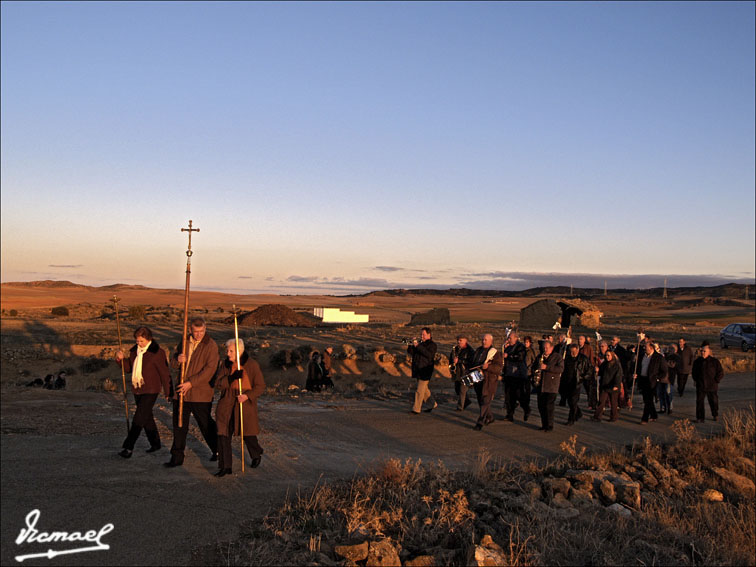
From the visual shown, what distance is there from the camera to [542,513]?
834cm

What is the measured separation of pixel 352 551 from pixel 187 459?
383cm

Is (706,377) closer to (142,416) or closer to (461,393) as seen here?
(461,393)

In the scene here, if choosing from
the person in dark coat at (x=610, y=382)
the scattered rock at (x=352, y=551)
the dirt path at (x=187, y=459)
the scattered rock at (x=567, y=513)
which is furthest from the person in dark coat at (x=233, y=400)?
the person in dark coat at (x=610, y=382)

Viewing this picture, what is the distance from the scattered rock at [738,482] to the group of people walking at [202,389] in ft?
27.9

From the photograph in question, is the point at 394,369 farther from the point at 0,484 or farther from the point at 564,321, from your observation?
the point at 564,321

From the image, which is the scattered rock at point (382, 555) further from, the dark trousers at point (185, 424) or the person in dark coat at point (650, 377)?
the person in dark coat at point (650, 377)

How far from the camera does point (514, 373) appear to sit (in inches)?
555

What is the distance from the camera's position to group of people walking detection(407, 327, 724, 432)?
43.6ft

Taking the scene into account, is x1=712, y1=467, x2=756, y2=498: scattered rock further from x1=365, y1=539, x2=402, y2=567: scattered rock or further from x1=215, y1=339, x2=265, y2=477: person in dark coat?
x1=215, y1=339, x2=265, y2=477: person in dark coat

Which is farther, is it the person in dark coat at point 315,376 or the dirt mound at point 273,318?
the dirt mound at point 273,318

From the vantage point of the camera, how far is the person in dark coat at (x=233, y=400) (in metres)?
8.29

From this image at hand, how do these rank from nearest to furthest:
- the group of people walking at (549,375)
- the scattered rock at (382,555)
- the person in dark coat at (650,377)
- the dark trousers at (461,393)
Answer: the scattered rock at (382,555)
the group of people walking at (549,375)
the dark trousers at (461,393)
the person in dark coat at (650,377)

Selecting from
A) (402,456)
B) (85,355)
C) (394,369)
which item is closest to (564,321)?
(394,369)

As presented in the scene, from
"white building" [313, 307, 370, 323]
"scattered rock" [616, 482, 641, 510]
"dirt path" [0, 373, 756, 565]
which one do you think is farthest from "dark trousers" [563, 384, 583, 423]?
"white building" [313, 307, 370, 323]
